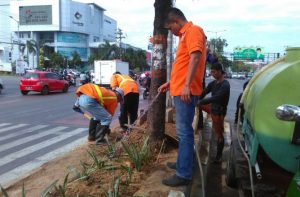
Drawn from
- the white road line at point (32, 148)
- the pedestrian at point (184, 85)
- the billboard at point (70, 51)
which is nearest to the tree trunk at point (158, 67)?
the pedestrian at point (184, 85)

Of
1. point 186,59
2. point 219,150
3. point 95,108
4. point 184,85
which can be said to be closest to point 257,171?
point 184,85

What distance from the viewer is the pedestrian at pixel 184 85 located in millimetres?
4438

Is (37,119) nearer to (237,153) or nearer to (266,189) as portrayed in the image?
(237,153)

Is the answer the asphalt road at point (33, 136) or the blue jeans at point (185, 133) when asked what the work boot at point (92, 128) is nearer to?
the asphalt road at point (33, 136)

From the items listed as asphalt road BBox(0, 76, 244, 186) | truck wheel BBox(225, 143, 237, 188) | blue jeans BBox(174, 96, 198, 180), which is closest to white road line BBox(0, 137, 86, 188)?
asphalt road BBox(0, 76, 244, 186)

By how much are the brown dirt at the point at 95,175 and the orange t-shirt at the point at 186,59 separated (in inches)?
45.5

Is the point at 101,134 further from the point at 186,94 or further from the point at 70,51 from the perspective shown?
the point at 70,51

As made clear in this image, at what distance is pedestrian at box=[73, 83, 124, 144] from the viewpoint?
8.12 meters

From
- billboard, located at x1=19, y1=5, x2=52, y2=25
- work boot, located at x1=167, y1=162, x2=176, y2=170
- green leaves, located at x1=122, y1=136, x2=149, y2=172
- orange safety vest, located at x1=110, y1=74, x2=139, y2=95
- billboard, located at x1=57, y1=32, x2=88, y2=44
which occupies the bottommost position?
work boot, located at x1=167, y1=162, x2=176, y2=170

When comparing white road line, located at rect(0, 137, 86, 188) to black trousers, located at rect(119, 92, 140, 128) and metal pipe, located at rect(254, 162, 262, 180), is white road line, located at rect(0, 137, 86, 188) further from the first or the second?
metal pipe, located at rect(254, 162, 262, 180)

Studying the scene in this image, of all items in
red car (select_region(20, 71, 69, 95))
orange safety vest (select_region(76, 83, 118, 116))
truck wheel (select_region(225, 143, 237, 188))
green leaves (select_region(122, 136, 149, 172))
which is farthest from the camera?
red car (select_region(20, 71, 69, 95))

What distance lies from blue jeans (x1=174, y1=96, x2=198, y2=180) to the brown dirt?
1.59ft

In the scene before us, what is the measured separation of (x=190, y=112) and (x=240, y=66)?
115646 millimetres

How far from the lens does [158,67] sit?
6574mm
